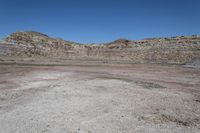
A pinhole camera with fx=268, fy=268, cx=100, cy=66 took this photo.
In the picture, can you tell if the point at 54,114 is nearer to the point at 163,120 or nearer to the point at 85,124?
the point at 85,124

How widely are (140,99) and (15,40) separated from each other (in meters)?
61.2

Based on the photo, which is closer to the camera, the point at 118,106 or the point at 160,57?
the point at 118,106

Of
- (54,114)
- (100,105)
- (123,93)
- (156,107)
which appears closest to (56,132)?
(54,114)

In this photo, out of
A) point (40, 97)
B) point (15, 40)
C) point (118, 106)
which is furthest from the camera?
point (15, 40)

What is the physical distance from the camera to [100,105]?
11.9 metres

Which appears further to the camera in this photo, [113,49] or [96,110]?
[113,49]

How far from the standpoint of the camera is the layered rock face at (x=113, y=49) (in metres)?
62.1

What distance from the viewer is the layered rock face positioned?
62.1 m

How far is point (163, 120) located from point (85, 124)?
9.70ft

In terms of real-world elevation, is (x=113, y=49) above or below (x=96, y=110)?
above

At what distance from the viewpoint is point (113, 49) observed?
7794cm

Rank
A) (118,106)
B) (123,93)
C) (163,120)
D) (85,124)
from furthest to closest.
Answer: (123,93) → (118,106) → (163,120) → (85,124)

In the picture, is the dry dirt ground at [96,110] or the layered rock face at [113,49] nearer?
the dry dirt ground at [96,110]

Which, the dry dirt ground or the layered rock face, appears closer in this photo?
the dry dirt ground
